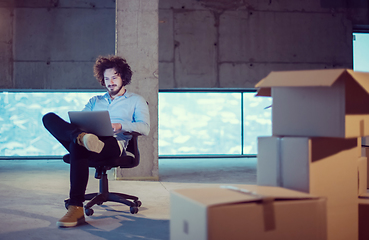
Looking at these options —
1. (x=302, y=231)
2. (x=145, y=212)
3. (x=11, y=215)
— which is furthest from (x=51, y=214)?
(x=302, y=231)

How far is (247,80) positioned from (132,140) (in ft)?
15.5

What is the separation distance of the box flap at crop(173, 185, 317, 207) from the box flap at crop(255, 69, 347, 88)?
16.5 inches

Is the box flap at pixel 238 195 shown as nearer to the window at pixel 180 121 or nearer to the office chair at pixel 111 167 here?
the office chair at pixel 111 167

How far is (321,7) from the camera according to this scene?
705cm

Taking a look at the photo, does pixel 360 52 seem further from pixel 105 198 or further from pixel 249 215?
pixel 249 215

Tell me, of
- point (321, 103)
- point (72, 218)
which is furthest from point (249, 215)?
point (72, 218)

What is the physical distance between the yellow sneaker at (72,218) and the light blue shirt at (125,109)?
0.61 metres

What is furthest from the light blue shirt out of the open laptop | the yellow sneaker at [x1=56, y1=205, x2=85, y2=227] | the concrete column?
the concrete column

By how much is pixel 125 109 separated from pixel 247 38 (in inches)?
187

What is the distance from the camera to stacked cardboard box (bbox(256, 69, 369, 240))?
1.41 m

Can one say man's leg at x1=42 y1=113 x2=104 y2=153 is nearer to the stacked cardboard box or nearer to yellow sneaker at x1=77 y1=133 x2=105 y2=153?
yellow sneaker at x1=77 y1=133 x2=105 y2=153

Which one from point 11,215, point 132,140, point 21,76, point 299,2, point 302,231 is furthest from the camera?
point 299,2

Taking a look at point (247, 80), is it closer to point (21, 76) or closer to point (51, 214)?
point (21, 76)

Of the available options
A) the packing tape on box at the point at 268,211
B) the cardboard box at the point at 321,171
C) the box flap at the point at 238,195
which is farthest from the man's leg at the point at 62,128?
the packing tape on box at the point at 268,211
